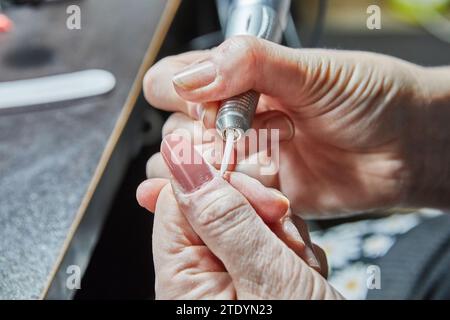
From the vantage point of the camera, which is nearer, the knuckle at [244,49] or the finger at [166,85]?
the knuckle at [244,49]

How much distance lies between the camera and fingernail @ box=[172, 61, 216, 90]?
363mm

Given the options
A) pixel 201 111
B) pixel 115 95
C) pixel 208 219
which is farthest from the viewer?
pixel 115 95

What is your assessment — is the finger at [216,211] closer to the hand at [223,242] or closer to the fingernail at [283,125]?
the hand at [223,242]

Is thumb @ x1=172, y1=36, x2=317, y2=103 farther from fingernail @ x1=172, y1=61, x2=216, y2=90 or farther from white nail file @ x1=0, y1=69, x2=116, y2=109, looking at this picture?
white nail file @ x1=0, y1=69, x2=116, y2=109

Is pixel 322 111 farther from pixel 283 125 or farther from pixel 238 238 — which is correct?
pixel 238 238

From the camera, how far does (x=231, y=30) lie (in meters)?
0.42

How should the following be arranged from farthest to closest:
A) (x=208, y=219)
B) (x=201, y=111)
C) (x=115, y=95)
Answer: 1. (x=115, y=95)
2. (x=201, y=111)
3. (x=208, y=219)

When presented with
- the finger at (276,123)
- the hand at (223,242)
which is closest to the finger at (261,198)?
the hand at (223,242)

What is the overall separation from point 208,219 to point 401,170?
0.81 ft

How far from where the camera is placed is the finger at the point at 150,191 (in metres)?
0.36

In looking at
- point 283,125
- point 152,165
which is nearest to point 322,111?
point 283,125
